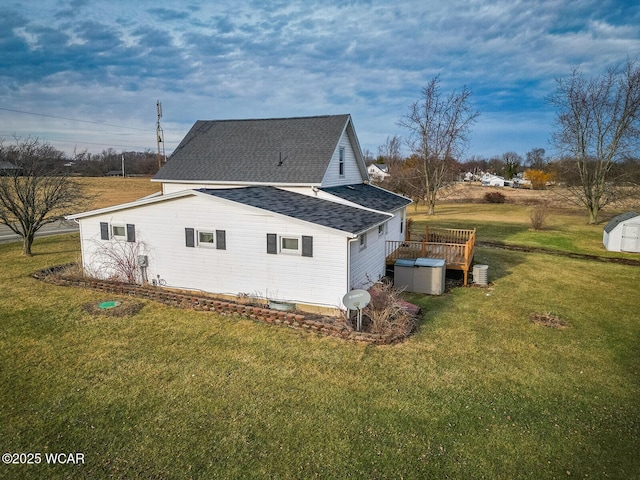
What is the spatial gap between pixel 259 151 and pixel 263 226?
795 centimetres

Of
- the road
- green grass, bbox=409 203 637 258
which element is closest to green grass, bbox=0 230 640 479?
green grass, bbox=409 203 637 258

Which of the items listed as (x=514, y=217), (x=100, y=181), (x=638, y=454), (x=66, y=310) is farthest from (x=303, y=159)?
(x=100, y=181)

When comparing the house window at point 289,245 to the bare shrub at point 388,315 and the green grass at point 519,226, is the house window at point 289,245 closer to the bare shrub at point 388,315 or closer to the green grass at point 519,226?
the bare shrub at point 388,315

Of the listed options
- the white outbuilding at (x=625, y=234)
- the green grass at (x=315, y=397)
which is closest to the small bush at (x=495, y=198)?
the white outbuilding at (x=625, y=234)

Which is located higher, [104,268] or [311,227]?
[311,227]

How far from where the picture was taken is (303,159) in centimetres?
1784

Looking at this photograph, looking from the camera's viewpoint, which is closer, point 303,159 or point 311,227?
point 311,227

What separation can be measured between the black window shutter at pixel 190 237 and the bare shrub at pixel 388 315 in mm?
6128

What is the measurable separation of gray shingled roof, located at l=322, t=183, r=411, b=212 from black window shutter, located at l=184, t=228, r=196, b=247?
19.1 ft

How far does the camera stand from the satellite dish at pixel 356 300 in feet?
34.4

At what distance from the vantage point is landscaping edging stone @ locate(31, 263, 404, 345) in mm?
10625

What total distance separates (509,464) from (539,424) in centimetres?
141

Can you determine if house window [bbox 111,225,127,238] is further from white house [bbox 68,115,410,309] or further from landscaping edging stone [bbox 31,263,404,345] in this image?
landscaping edging stone [bbox 31,263,404,345]

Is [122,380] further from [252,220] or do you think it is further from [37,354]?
[252,220]
